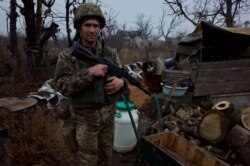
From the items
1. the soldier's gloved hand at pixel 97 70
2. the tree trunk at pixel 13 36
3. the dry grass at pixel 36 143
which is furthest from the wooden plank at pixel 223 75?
the tree trunk at pixel 13 36

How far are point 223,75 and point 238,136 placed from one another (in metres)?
3.09

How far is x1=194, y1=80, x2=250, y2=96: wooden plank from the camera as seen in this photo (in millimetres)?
6719

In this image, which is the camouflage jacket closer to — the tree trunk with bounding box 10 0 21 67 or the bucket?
the bucket

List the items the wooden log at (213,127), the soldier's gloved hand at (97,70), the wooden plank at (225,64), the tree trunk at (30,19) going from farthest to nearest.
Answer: the tree trunk at (30,19) < the wooden plank at (225,64) < the wooden log at (213,127) < the soldier's gloved hand at (97,70)

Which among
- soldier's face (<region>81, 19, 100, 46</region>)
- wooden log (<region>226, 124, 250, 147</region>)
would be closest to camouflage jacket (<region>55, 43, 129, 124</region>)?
soldier's face (<region>81, 19, 100, 46</region>)

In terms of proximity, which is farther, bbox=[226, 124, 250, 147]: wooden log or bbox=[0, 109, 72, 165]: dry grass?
bbox=[0, 109, 72, 165]: dry grass

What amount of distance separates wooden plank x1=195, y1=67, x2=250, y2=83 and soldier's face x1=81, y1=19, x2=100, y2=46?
4.49 metres

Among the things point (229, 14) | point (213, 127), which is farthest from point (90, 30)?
point (229, 14)

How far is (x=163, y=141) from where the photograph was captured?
3.54m

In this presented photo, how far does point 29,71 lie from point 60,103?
4322 mm

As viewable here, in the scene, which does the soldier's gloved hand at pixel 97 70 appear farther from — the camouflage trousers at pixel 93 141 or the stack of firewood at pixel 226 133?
the stack of firewood at pixel 226 133

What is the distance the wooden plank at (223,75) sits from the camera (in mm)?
6707

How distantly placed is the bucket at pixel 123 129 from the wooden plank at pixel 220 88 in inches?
101

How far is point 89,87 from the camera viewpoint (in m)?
2.62
